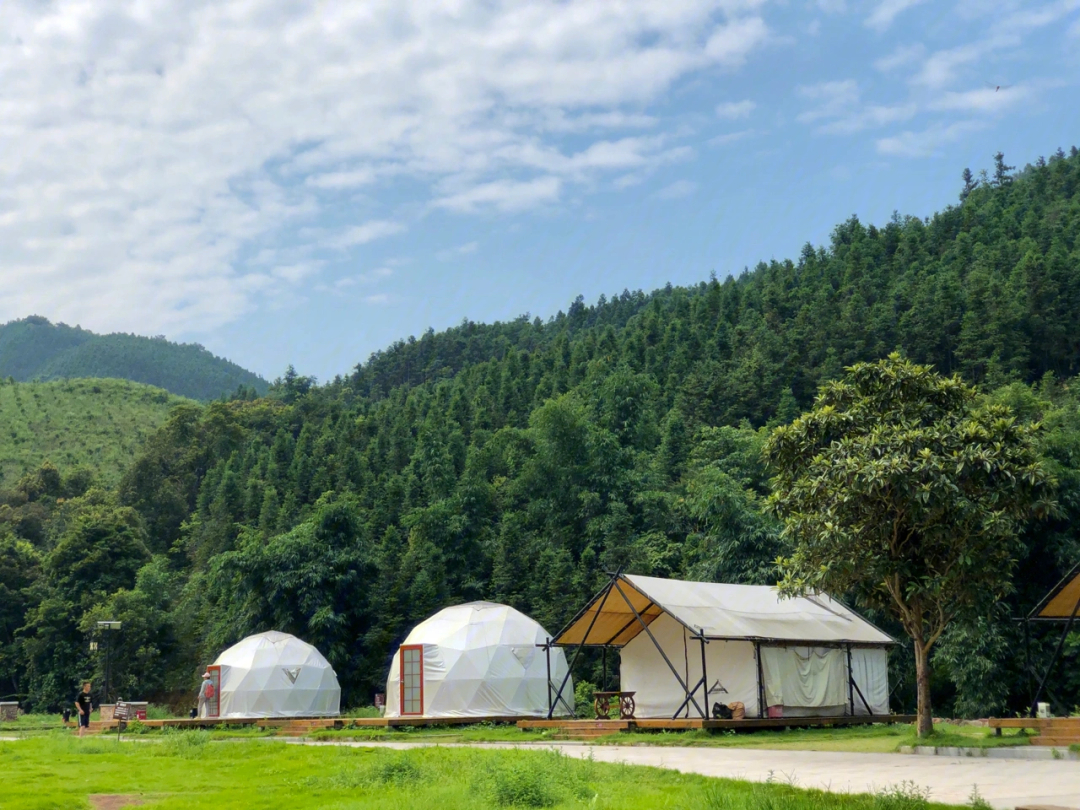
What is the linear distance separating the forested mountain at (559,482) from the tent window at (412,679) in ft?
36.9

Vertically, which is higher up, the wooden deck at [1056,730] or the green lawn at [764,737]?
the wooden deck at [1056,730]

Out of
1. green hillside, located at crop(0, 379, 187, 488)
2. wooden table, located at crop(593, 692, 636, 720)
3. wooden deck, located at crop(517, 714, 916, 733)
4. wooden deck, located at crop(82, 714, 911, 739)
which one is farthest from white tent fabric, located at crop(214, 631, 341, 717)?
green hillside, located at crop(0, 379, 187, 488)

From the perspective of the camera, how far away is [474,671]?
30.3 m

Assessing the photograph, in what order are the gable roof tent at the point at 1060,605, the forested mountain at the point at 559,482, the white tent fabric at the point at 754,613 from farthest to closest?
the forested mountain at the point at 559,482 < the white tent fabric at the point at 754,613 < the gable roof tent at the point at 1060,605

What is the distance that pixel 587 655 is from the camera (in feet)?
130

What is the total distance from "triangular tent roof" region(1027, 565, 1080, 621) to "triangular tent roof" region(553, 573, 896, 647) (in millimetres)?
5087

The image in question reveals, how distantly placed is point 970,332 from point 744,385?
13053mm

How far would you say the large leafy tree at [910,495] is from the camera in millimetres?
17281

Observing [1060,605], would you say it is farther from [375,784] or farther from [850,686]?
[375,784]

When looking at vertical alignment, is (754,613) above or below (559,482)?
below

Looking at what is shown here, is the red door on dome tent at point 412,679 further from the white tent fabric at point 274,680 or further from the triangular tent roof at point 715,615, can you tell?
the triangular tent roof at point 715,615

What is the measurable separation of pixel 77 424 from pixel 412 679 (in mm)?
84669

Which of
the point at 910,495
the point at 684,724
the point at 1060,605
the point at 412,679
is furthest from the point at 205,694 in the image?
the point at 1060,605

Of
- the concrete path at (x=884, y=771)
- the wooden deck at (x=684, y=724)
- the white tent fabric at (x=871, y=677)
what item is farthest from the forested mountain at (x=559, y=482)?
the concrete path at (x=884, y=771)
